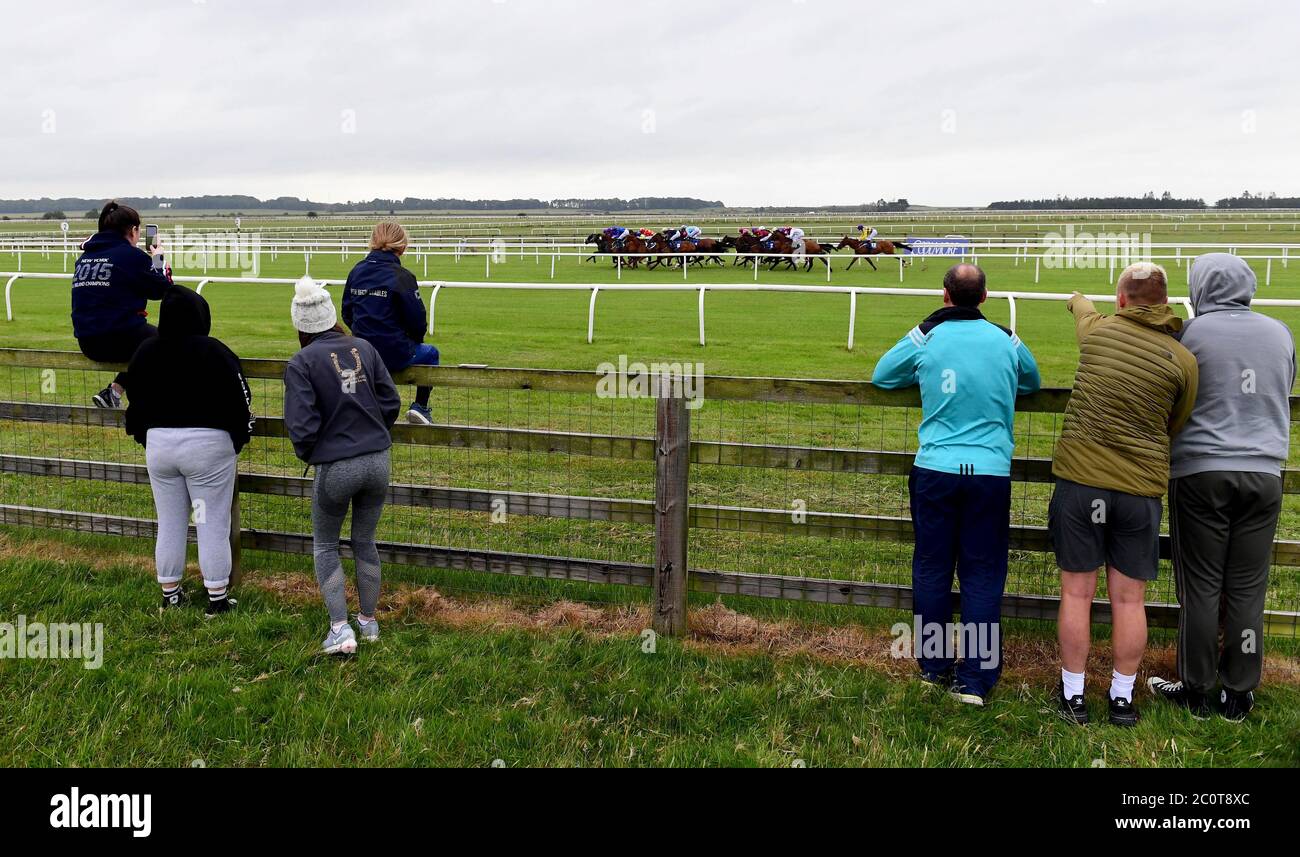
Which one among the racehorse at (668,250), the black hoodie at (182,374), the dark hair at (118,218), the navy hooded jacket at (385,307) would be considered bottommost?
the black hoodie at (182,374)

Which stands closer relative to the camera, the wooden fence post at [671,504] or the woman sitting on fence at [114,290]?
the wooden fence post at [671,504]

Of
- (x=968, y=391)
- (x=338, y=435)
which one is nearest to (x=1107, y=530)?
(x=968, y=391)

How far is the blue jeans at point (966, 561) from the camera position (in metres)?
4.07

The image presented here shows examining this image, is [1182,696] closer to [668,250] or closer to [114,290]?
[114,290]

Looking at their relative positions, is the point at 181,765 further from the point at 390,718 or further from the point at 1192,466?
the point at 1192,466

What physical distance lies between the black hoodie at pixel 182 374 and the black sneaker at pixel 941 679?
3169 mm

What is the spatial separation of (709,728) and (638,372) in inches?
71.3

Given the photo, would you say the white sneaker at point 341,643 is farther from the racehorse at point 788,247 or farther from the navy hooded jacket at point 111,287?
the racehorse at point 788,247

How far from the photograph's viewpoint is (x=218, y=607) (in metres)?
4.87

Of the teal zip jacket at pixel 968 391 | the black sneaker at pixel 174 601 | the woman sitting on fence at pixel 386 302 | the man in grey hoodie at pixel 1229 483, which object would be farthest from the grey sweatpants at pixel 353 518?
the man in grey hoodie at pixel 1229 483

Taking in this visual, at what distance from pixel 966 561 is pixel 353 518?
8.18 feet

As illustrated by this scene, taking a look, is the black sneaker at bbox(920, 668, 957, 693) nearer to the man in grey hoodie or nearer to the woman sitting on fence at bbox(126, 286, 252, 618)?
the man in grey hoodie

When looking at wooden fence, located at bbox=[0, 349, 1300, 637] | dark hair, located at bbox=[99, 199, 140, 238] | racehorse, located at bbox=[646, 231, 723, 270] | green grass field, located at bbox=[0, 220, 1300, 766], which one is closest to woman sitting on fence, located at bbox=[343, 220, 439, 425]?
green grass field, located at bbox=[0, 220, 1300, 766]
